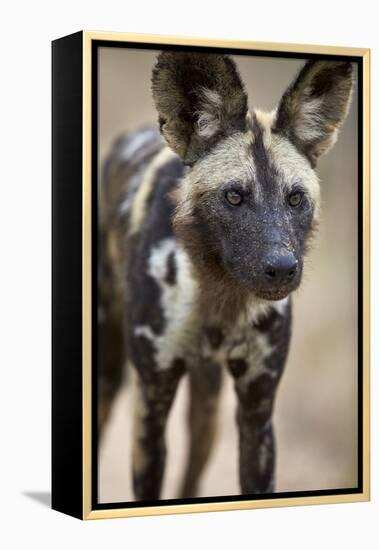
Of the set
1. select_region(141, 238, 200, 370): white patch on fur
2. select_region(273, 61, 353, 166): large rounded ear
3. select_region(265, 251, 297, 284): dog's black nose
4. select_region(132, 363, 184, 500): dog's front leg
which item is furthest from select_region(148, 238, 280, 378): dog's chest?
select_region(273, 61, 353, 166): large rounded ear

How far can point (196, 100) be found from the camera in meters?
4.38

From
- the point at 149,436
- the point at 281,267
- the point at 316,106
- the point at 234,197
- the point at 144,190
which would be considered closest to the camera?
the point at 281,267

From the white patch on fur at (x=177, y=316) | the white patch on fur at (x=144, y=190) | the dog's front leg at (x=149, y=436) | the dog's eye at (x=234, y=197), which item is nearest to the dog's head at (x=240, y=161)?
the dog's eye at (x=234, y=197)

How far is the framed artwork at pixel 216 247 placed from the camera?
4.25 m

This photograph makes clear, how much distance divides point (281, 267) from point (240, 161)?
44 centimetres

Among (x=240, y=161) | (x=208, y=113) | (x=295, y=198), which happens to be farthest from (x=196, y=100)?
(x=295, y=198)

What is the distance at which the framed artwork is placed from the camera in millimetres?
4250

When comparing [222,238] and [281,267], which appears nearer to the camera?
[281,267]

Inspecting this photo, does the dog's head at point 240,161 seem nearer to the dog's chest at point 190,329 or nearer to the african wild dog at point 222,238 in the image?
the african wild dog at point 222,238

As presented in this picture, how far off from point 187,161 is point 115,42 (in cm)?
47

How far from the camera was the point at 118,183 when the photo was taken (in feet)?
17.5

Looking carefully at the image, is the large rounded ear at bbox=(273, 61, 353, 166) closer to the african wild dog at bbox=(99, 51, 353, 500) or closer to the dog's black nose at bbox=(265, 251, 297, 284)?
the african wild dog at bbox=(99, 51, 353, 500)

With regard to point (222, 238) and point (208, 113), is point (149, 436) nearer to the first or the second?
point (222, 238)

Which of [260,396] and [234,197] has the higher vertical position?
[234,197]
